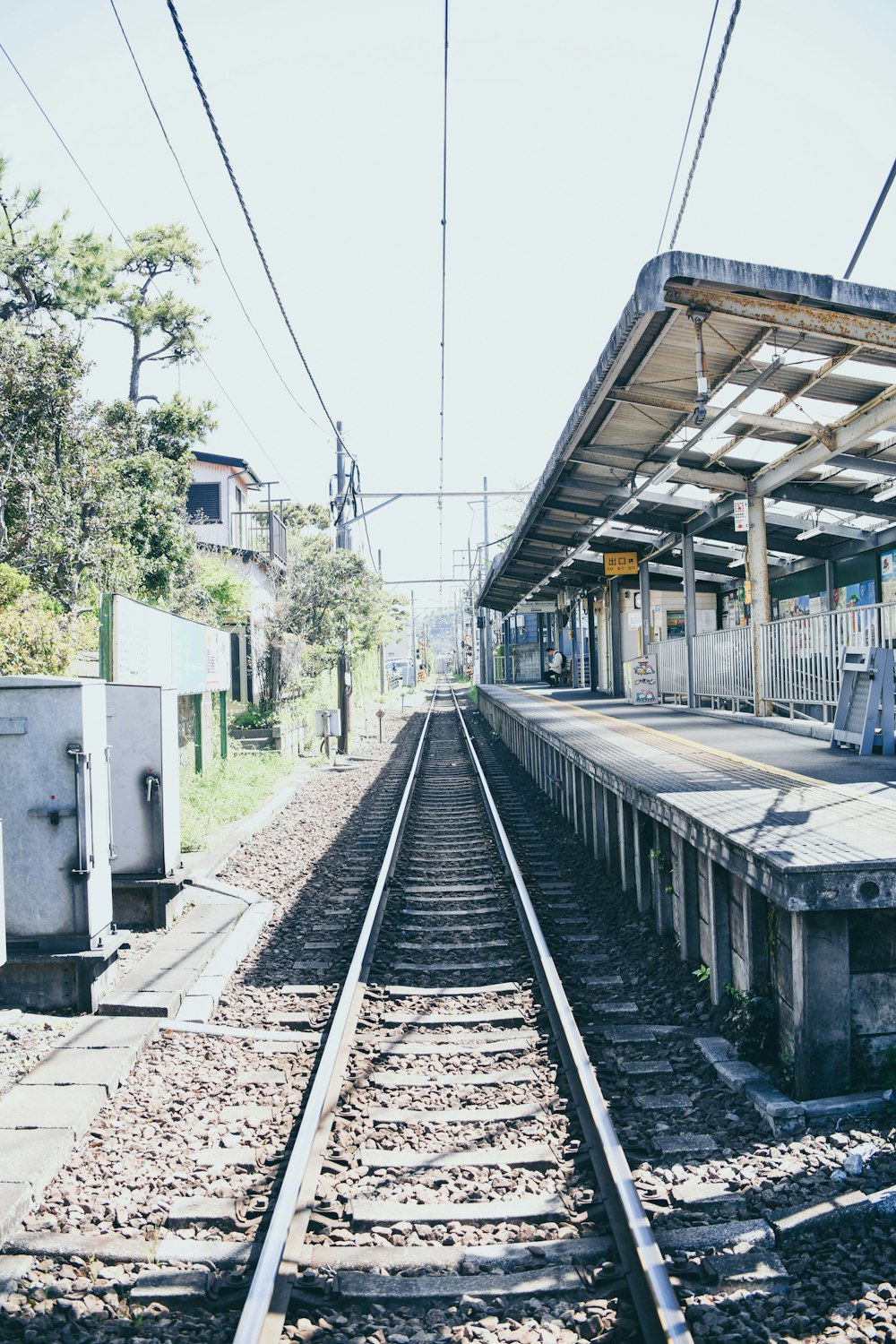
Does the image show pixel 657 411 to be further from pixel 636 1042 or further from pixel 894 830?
pixel 636 1042

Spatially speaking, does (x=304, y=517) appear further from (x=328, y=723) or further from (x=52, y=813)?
(x=52, y=813)

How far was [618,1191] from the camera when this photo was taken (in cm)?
336

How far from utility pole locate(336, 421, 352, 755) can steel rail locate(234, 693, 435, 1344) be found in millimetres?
13727

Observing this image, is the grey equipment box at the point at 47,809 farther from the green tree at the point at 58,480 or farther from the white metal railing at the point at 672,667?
the white metal railing at the point at 672,667

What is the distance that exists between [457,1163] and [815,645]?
8.13m

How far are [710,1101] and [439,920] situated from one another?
345 cm

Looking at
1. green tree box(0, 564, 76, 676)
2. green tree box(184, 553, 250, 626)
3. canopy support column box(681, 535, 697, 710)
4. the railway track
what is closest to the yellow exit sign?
canopy support column box(681, 535, 697, 710)

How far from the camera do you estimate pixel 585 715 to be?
14.9 metres

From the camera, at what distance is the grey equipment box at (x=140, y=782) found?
7.36 m

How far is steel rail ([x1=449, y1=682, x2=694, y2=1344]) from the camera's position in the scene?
2732mm

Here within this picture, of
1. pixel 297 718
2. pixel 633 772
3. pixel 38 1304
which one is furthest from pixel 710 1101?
pixel 297 718

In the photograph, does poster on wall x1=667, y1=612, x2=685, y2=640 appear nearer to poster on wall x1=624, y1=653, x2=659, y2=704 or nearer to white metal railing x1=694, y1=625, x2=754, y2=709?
poster on wall x1=624, y1=653, x2=659, y2=704

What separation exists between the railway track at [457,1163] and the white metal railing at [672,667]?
420 inches

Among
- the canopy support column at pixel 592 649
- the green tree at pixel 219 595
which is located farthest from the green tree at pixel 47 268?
the canopy support column at pixel 592 649
